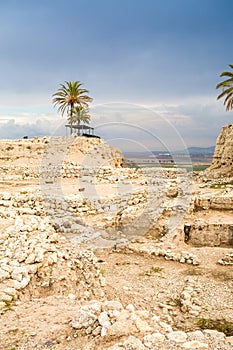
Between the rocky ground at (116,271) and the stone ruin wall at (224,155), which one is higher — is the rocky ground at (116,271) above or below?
below

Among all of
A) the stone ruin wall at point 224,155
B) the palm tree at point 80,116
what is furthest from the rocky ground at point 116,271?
the palm tree at point 80,116

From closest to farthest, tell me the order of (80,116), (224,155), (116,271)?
(116,271), (224,155), (80,116)

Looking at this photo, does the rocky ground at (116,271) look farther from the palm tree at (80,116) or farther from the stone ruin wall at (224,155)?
the palm tree at (80,116)

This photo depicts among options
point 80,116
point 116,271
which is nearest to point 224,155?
point 80,116

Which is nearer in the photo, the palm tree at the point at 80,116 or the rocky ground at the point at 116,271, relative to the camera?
the rocky ground at the point at 116,271

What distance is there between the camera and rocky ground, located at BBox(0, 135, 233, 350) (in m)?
3.65

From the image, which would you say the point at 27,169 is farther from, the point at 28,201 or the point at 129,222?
the point at 129,222

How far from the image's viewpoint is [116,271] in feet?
25.7

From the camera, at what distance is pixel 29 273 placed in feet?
18.0

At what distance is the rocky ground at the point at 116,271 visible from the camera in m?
3.65

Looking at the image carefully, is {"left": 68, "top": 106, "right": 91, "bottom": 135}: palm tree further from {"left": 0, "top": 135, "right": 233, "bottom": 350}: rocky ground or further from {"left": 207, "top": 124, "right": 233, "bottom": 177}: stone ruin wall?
{"left": 0, "top": 135, "right": 233, "bottom": 350}: rocky ground

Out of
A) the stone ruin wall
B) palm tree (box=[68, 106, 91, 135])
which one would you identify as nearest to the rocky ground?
the stone ruin wall

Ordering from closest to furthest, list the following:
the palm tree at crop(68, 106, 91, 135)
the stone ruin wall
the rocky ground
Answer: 1. the rocky ground
2. the stone ruin wall
3. the palm tree at crop(68, 106, 91, 135)

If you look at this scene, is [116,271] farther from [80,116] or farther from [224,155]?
[80,116]
